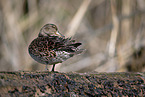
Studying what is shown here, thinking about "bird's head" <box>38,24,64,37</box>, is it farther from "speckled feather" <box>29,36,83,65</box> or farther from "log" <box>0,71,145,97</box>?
"log" <box>0,71,145,97</box>

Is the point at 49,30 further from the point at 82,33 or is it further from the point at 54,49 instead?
the point at 82,33

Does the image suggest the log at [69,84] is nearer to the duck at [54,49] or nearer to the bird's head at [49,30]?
the duck at [54,49]

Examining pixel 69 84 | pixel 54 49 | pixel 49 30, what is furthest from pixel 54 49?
pixel 69 84

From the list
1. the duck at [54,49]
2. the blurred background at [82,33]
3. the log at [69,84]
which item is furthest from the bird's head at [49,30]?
the blurred background at [82,33]

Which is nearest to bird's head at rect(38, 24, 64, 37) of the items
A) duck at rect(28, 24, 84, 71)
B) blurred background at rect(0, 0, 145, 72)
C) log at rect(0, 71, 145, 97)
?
duck at rect(28, 24, 84, 71)

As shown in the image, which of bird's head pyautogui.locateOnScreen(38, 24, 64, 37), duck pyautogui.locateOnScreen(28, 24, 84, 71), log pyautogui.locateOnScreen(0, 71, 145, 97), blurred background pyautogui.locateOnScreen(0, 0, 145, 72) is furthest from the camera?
blurred background pyautogui.locateOnScreen(0, 0, 145, 72)

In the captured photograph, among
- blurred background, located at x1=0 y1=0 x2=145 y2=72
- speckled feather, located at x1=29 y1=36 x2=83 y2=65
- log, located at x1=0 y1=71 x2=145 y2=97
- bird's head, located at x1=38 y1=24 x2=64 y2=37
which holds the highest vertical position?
blurred background, located at x1=0 y1=0 x2=145 y2=72
